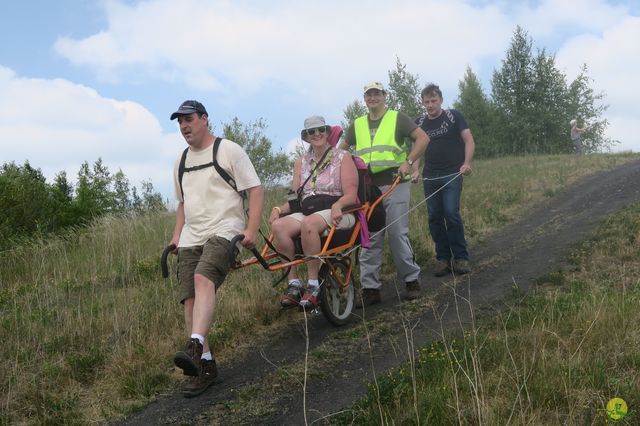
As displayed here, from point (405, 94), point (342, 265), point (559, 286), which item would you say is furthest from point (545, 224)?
point (405, 94)

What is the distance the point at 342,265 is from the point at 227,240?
1761 millimetres

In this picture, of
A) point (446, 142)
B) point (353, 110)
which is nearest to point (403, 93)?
point (353, 110)

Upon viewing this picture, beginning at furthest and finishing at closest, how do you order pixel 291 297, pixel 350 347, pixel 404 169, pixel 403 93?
1. pixel 403 93
2. pixel 404 169
3. pixel 291 297
4. pixel 350 347

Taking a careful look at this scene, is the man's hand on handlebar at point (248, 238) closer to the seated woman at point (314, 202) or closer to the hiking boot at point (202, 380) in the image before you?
the seated woman at point (314, 202)

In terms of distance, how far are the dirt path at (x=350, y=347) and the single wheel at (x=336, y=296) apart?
5.7 inches

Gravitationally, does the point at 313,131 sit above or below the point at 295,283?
above

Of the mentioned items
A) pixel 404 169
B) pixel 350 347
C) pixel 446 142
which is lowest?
pixel 350 347

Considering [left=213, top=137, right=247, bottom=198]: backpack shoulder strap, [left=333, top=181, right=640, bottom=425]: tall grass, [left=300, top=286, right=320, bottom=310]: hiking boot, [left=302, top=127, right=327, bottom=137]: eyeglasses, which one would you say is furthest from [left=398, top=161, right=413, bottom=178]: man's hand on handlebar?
[left=213, top=137, right=247, bottom=198]: backpack shoulder strap

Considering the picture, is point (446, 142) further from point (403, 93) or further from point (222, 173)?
point (403, 93)

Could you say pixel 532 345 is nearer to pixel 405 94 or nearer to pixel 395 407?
pixel 395 407

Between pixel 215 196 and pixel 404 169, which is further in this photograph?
pixel 404 169

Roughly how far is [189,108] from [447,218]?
4.25 metres

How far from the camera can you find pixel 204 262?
444cm

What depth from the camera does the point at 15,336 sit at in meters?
5.73
